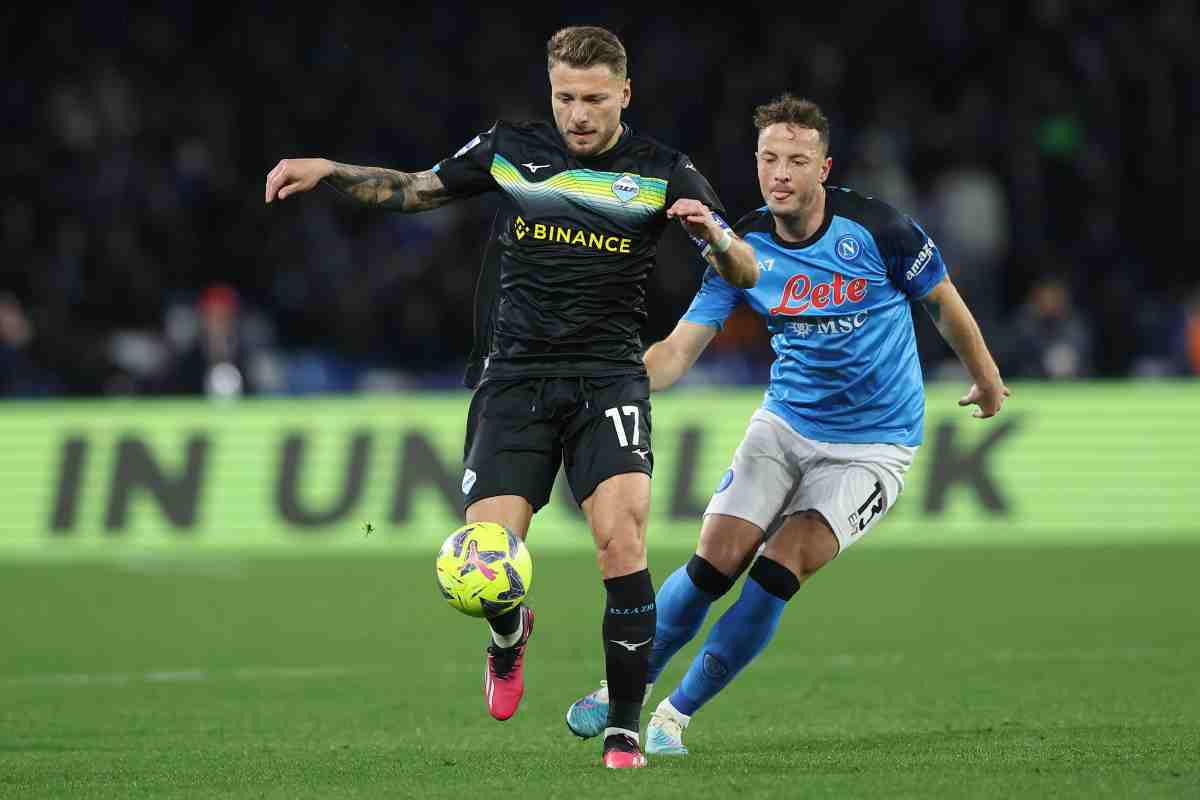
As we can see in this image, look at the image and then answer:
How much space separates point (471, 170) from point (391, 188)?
11.3 inches

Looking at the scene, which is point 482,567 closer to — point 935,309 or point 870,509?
point 870,509

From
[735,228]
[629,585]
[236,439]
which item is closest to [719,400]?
[236,439]

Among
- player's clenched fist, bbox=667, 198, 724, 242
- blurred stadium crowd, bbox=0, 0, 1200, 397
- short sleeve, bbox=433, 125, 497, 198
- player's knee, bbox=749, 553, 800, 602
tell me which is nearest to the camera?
player's clenched fist, bbox=667, 198, 724, 242

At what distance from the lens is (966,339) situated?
721cm

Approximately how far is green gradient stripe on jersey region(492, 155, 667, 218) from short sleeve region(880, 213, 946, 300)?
111cm

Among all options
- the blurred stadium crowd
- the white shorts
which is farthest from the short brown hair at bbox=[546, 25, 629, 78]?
the blurred stadium crowd

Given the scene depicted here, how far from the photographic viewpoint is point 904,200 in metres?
19.4

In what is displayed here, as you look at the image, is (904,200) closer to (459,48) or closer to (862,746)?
(459,48)

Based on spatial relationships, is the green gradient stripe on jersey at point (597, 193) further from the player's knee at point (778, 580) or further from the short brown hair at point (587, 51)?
the player's knee at point (778, 580)

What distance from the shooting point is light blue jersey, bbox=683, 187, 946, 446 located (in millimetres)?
7234

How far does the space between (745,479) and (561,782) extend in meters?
1.70

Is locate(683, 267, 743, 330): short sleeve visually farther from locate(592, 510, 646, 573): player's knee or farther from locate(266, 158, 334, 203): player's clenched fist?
locate(266, 158, 334, 203): player's clenched fist

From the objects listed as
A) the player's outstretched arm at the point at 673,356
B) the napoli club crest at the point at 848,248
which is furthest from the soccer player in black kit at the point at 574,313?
the napoli club crest at the point at 848,248

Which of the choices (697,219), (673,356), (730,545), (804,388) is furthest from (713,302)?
(697,219)
